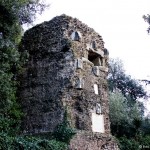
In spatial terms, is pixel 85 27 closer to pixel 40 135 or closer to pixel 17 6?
pixel 17 6

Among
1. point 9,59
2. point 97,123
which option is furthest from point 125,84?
point 9,59

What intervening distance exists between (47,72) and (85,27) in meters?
3.16

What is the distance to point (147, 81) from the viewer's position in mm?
17094

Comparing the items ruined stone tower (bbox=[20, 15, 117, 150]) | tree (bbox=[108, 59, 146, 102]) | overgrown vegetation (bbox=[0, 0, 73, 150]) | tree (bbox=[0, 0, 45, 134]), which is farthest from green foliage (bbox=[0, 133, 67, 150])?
tree (bbox=[108, 59, 146, 102])

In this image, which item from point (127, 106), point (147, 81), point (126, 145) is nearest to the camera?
point (147, 81)

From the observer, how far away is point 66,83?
15250mm

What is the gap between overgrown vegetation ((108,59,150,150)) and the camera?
23.3 metres

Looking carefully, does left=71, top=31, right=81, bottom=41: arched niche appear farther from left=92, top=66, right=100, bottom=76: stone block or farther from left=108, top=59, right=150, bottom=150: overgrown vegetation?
left=108, top=59, right=150, bottom=150: overgrown vegetation

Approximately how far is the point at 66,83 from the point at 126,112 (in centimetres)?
2099

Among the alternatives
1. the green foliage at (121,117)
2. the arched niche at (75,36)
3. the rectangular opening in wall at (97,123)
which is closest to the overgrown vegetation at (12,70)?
the rectangular opening in wall at (97,123)

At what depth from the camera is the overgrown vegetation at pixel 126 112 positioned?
23.3m

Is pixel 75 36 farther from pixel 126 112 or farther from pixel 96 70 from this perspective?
pixel 126 112

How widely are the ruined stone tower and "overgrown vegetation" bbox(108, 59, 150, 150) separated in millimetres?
4372

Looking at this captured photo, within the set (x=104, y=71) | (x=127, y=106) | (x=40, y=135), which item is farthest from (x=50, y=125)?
(x=127, y=106)
